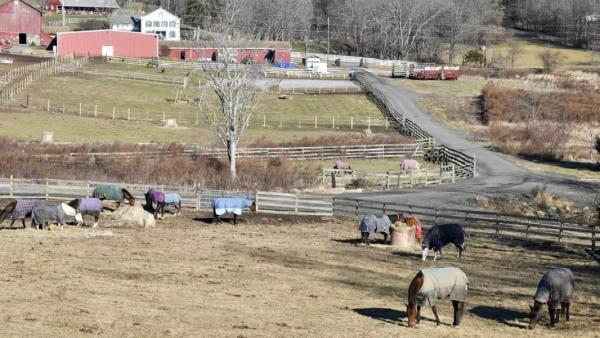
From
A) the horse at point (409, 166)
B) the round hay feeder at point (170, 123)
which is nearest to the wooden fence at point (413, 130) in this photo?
the horse at point (409, 166)

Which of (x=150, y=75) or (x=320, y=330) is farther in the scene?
(x=150, y=75)

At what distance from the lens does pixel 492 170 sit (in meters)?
54.6

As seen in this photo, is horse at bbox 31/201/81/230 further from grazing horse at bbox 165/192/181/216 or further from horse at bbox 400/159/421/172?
horse at bbox 400/159/421/172

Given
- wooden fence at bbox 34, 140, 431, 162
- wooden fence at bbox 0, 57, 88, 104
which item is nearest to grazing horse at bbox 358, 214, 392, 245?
wooden fence at bbox 34, 140, 431, 162

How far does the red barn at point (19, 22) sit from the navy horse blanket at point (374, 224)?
95.6 m

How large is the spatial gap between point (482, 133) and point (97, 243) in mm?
47992

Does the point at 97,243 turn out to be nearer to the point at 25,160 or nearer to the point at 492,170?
the point at 25,160

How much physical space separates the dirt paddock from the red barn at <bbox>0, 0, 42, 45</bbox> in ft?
301

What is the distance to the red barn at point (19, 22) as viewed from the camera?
119m

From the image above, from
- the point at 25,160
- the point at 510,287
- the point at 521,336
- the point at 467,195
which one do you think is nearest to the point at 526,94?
the point at 467,195

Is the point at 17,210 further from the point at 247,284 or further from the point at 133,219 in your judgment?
the point at 247,284

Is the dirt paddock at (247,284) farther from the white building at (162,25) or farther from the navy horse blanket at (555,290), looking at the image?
the white building at (162,25)

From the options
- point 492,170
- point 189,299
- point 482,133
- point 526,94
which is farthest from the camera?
point 526,94

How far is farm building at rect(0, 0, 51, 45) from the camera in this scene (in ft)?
392
